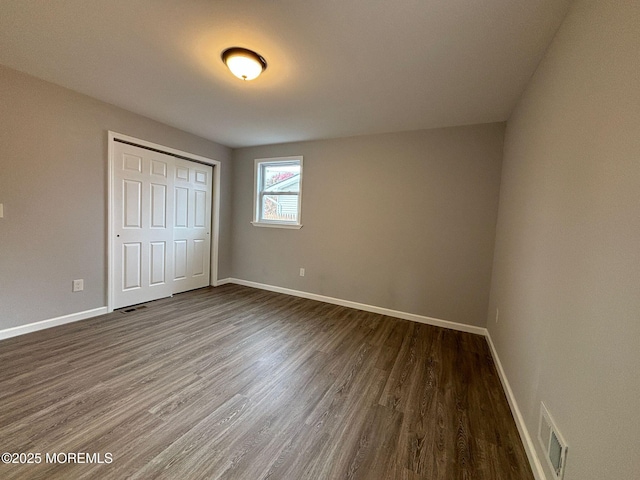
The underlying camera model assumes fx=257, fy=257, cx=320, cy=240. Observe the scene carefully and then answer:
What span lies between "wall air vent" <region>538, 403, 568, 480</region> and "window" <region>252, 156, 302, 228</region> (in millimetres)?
3369

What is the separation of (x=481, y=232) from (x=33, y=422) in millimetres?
4019

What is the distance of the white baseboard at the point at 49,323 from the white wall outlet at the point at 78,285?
27 centimetres

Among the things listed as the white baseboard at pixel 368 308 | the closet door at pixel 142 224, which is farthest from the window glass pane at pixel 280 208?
the closet door at pixel 142 224

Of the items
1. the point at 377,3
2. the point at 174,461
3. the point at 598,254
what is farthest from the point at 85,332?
the point at 598,254

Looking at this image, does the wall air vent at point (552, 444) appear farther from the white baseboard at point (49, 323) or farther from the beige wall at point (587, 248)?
the white baseboard at point (49, 323)

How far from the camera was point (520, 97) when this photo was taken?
231 centimetres

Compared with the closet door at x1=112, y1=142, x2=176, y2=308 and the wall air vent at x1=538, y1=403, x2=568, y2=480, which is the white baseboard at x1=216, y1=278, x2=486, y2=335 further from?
the wall air vent at x1=538, y1=403, x2=568, y2=480

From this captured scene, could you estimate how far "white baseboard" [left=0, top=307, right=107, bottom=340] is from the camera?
7.93ft

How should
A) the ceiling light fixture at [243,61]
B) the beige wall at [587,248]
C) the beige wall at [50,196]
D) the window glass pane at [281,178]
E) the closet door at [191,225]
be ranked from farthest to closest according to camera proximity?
the window glass pane at [281,178] → the closet door at [191,225] → the beige wall at [50,196] → the ceiling light fixture at [243,61] → the beige wall at [587,248]

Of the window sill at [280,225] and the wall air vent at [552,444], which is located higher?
the window sill at [280,225]

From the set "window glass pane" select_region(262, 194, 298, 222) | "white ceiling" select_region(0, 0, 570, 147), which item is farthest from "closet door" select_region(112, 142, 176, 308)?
"window glass pane" select_region(262, 194, 298, 222)

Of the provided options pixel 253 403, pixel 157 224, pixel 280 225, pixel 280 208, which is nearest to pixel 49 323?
pixel 157 224

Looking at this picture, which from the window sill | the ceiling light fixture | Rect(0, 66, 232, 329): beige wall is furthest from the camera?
the window sill

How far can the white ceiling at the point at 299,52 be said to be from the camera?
4.94ft
